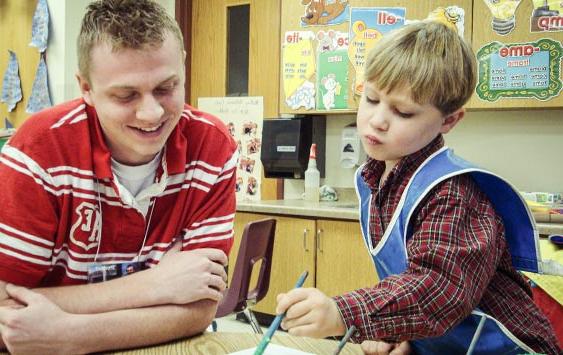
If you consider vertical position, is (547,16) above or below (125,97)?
above

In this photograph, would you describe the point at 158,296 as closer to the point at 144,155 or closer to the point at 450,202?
the point at 144,155

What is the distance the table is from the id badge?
7.5 inches

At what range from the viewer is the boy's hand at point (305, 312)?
870mm

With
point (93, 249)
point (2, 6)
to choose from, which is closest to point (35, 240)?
point (93, 249)

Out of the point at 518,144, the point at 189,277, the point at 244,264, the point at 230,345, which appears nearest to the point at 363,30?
the point at 518,144

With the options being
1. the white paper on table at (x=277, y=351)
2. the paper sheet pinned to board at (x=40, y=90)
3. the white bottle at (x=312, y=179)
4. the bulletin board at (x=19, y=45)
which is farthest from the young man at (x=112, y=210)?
the bulletin board at (x=19, y=45)

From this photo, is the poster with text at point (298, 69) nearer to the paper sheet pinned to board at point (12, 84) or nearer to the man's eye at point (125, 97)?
the paper sheet pinned to board at point (12, 84)

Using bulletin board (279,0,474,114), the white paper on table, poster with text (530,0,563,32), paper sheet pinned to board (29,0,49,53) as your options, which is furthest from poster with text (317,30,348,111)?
the white paper on table

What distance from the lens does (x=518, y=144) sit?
10.9 feet

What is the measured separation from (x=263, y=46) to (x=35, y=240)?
3193mm

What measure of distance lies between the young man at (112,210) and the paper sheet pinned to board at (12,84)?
372cm

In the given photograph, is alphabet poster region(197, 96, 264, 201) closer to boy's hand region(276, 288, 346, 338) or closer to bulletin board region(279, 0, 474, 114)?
bulletin board region(279, 0, 474, 114)

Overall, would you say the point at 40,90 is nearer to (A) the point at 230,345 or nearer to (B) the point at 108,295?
(B) the point at 108,295

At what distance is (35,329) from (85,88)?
46cm
